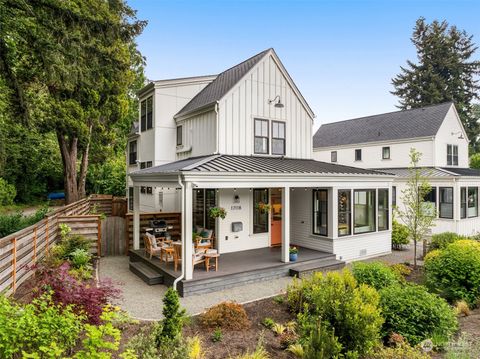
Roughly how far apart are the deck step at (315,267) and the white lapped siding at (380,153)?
15.3 metres

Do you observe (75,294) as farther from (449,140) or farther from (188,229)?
(449,140)

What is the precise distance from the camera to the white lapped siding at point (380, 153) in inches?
895

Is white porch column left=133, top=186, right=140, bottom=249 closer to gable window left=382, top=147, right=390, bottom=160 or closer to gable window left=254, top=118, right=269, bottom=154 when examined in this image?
gable window left=254, top=118, right=269, bottom=154

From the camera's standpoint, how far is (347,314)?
5.73 metres

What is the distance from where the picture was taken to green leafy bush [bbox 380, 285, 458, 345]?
609 cm

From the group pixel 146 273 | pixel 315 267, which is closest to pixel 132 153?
pixel 146 273

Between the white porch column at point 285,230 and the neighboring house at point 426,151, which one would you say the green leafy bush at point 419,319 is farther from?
the neighboring house at point 426,151

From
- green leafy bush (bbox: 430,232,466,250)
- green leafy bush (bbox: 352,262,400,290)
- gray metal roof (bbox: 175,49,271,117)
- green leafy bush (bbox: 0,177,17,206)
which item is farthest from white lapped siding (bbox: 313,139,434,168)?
green leafy bush (bbox: 0,177,17,206)

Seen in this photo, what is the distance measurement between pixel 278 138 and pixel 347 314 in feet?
31.3

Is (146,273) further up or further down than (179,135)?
further down

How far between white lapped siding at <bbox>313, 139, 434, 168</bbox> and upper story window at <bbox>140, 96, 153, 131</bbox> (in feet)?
62.8

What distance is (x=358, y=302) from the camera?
19.2ft

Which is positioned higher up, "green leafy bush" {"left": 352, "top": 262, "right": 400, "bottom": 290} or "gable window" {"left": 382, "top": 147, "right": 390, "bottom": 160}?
"gable window" {"left": 382, "top": 147, "right": 390, "bottom": 160}

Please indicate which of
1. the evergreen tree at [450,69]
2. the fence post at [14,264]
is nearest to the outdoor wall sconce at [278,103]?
the fence post at [14,264]
